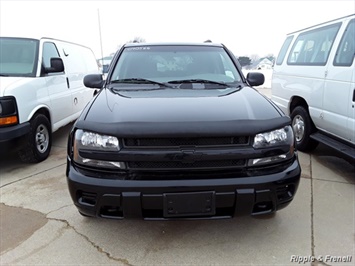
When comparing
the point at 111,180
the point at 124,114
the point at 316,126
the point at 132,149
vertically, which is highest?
the point at 124,114

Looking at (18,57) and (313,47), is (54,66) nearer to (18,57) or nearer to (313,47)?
(18,57)

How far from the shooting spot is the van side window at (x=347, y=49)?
3680 millimetres

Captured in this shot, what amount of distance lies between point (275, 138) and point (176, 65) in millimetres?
1635

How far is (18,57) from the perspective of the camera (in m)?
4.60

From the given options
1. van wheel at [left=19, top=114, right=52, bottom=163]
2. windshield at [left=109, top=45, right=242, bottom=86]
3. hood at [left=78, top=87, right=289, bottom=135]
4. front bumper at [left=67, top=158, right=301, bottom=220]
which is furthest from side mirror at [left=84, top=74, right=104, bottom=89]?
front bumper at [left=67, top=158, right=301, bottom=220]

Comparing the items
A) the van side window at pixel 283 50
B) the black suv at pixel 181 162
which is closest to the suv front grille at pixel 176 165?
the black suv at pixel 181 162

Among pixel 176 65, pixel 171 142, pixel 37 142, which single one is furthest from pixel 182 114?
pixel 37 142

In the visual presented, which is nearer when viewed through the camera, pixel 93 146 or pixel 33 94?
pixel 93 146

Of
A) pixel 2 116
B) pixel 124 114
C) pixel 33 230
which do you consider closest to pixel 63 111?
pixel 2 116

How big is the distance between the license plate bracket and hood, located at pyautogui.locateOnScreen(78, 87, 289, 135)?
43cm

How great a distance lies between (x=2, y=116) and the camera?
3.71 meters

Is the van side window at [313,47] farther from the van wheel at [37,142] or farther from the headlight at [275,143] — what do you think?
the van wheel at [37,142]

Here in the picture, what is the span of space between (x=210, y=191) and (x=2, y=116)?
2.93 metres

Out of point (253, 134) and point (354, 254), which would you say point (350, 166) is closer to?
point (354, 254)
